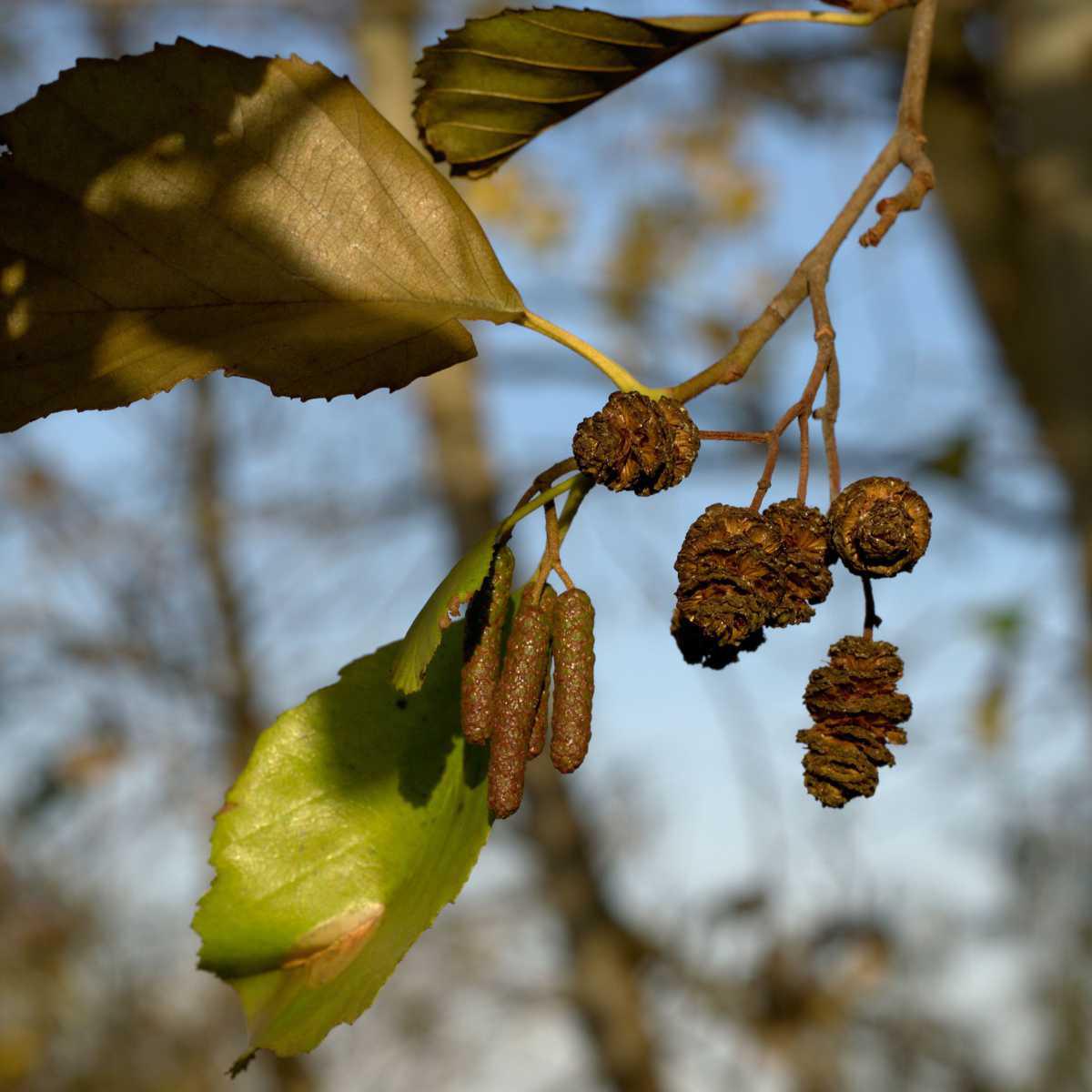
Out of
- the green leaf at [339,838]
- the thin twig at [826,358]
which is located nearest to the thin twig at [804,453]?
the thin twig at [826,358]

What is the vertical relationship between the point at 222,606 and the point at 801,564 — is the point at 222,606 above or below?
above

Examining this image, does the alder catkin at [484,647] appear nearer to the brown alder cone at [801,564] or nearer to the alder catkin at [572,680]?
the alder catkin at [572,680]

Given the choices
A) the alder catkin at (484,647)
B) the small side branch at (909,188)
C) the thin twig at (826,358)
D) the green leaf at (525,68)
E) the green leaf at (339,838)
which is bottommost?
the green leaf at (339,838)

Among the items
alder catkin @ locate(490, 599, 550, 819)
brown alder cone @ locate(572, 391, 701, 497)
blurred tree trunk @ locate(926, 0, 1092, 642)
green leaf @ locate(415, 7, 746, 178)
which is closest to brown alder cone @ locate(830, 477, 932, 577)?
brown alder cone @ locate(572, 391, 701, 497)

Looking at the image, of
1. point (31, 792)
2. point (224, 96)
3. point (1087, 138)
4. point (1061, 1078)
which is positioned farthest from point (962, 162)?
point (1061, 1078)

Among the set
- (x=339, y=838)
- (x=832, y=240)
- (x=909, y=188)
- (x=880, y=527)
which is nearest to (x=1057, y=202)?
(x=909, y=188)

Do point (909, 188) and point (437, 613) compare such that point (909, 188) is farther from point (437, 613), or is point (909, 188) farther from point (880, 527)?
point (437, 613)

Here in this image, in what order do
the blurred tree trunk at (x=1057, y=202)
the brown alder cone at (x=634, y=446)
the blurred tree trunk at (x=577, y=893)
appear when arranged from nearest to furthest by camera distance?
the brown alder cone at (x=634, y=446), the blurred tree trunk at (x=1057, y=202), the blurred tree trunk at (x=577, y=893)
